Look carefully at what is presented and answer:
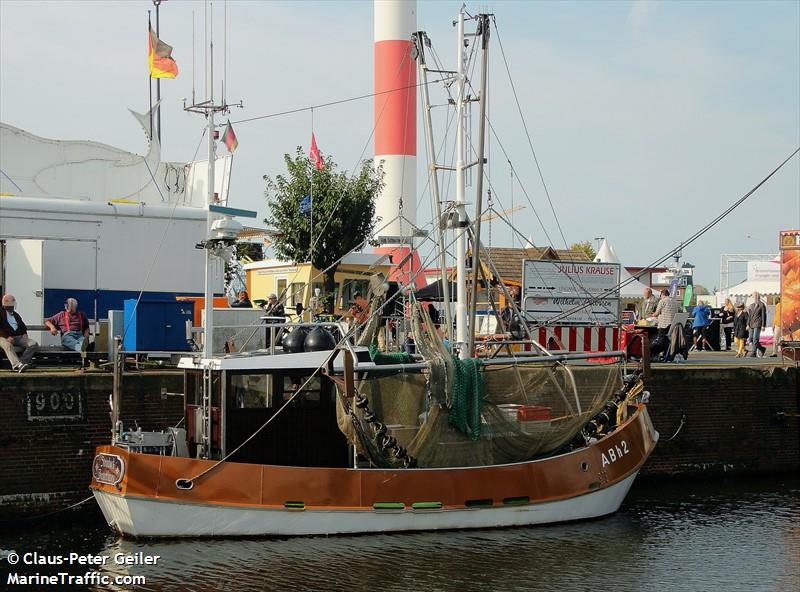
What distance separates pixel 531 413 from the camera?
51.2 ft

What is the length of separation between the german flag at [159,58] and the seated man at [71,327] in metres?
8.49

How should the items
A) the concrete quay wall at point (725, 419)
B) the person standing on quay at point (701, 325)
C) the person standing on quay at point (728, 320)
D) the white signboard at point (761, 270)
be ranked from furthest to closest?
the white signboard at point (761, 270) → the person standing on quay at point (728, 320) → the person standing on quay at point (701, 325) → the concrete quay wall at point (725, 419)

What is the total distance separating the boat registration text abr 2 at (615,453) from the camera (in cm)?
1596

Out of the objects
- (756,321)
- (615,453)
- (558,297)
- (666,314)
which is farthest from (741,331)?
(615,453)

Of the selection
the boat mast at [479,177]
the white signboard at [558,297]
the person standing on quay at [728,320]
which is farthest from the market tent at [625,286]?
the boat mast at [479,177]

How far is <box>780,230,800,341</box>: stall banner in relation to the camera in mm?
→ 24953

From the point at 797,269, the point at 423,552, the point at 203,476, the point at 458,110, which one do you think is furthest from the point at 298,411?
the point at 797,269

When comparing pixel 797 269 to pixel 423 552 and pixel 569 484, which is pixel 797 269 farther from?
pixel 423 552

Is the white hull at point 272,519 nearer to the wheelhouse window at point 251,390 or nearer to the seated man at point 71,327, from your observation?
the wheelhouse window at point 251,390

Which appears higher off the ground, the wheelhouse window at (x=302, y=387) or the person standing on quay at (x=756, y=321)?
the person standing on quay at (x=756, y=321)

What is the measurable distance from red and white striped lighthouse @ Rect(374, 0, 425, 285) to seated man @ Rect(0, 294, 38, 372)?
70.4ft

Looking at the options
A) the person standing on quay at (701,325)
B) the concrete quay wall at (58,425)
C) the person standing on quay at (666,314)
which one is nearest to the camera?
the concrete quay wall at (58,425)

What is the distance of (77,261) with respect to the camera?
69.2ft

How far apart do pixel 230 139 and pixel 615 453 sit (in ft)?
23.2
